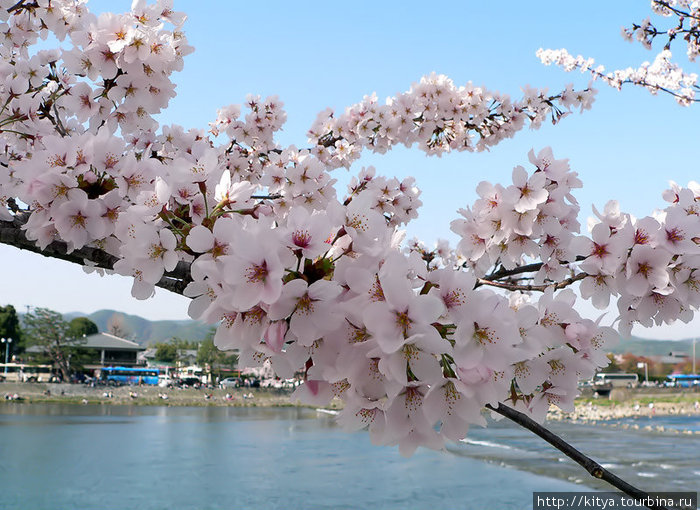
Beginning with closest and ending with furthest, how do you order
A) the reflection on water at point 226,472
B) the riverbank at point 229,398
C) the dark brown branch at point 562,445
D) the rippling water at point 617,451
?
the dark brown branch at point 562,445 < the reflection on water at point 226,472 < the rippling water at point 617,451 < the riverbank at point 229,398

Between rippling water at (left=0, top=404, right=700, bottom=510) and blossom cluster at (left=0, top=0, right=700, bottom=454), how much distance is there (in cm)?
1768

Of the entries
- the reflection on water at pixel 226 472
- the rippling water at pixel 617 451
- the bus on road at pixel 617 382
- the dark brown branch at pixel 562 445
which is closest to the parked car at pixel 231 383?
the reflection on water at pixel 226 472

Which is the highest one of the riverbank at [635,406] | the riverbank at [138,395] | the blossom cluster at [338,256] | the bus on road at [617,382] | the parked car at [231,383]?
the blossom cluster at [338,256]

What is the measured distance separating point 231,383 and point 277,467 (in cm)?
4218

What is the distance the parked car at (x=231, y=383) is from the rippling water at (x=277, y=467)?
25.3 meters

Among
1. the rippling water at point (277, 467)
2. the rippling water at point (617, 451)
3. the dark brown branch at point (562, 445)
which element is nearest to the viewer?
the dark brown branch at point (562, 445)

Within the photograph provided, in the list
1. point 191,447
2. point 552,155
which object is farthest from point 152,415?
point 552,155

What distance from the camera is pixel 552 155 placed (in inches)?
80.5

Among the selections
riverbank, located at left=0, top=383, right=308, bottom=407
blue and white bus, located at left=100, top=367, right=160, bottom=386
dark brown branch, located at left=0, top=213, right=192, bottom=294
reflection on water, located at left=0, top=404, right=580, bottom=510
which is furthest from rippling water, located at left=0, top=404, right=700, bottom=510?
blue and white bus, located at left=100, top=367, right=160, bottom=386

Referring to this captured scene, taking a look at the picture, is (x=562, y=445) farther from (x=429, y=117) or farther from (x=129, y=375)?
(x=129, y=375)

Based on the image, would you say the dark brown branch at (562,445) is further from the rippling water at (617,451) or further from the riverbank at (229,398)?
the riverbank at (229,398)

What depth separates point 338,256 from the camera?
1026mm

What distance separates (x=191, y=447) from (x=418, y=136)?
92.9ft

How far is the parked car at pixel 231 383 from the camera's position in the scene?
6325 centimetres
